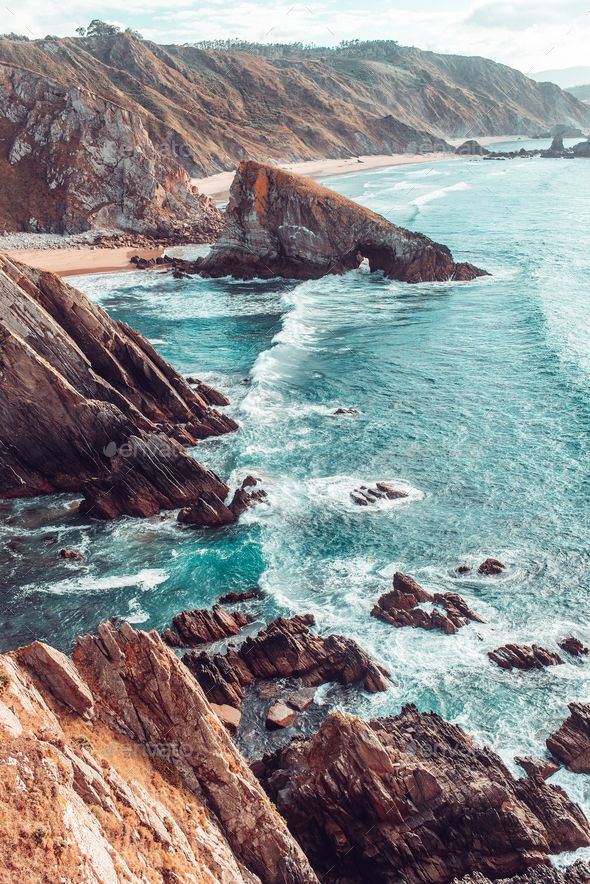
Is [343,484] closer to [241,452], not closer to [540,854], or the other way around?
[241,452]

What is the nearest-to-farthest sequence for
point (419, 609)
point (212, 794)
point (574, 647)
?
point (212, 794) < point (574, 647) < point (419, 609)

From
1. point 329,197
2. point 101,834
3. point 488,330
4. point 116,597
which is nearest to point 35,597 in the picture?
point 116,597

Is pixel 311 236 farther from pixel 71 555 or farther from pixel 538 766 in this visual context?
pixel 538 766

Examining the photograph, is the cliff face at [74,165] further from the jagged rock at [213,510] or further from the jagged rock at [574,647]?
the jagged rock at [574,647]

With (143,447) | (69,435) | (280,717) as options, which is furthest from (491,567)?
(69,435)

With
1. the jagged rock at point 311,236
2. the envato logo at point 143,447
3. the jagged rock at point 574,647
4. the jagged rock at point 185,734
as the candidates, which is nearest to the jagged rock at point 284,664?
the jagged rock at point 574,647

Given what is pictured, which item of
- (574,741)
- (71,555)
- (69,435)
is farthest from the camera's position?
(69,435)
